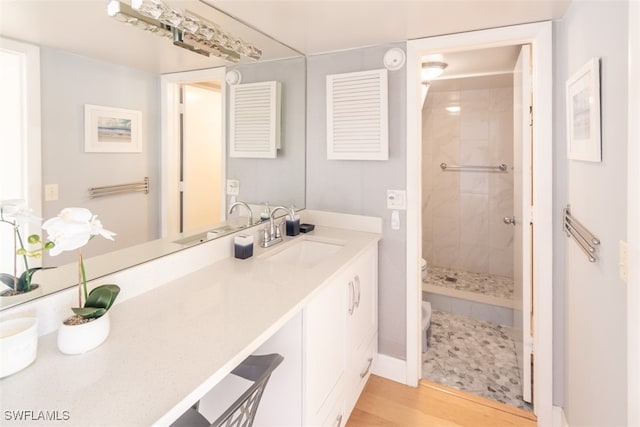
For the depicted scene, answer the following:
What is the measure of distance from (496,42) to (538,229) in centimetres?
104

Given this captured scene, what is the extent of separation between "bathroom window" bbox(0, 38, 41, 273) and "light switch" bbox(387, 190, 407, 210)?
1.72m

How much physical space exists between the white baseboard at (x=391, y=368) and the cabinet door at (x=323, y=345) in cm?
70

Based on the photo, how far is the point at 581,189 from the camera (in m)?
1.42

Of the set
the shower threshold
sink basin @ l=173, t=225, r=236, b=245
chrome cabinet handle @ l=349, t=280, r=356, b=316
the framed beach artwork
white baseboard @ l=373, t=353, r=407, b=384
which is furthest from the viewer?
the shower threshold

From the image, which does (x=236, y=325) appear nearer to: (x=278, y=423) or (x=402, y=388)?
(x=278, y=423)

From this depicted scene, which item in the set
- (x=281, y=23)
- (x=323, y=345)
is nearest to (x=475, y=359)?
(x=323, y=345)

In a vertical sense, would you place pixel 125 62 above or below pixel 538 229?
above

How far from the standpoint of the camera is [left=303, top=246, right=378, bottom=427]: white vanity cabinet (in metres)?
1.31

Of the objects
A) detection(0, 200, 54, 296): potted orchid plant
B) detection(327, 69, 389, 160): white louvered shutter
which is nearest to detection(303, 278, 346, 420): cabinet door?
detection(0, 200, 54, 296): potted orchid plant

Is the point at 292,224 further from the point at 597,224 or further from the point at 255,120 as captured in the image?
the point at 597,224

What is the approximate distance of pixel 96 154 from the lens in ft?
3.66

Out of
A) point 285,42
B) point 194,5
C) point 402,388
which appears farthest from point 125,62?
point 402,388
